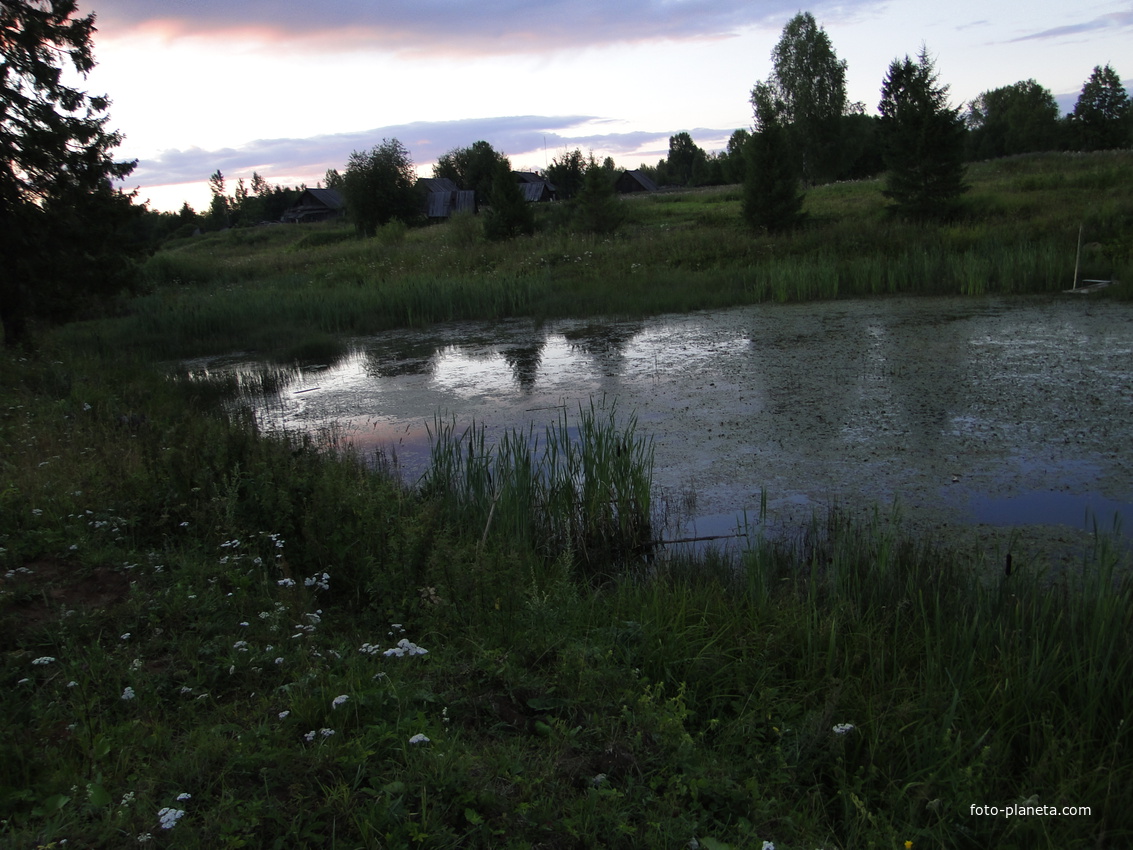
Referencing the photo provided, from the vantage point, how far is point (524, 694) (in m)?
2.31

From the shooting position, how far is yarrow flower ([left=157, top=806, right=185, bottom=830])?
5.32ft

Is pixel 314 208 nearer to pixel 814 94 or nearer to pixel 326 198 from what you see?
pixel 326 198

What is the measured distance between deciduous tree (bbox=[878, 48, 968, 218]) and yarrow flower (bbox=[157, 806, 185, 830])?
1842 cm

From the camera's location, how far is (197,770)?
73.6 inches

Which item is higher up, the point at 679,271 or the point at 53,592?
the point at 679,271

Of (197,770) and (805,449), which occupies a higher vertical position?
(197,770)

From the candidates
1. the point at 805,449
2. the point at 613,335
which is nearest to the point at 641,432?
the point at 805,449

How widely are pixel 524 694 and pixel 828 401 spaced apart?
4613 mm

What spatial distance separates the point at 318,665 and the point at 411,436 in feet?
13.2

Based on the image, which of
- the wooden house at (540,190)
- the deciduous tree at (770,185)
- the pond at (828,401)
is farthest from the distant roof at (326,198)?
the pond at (828,401)

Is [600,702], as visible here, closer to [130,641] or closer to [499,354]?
[130,641]

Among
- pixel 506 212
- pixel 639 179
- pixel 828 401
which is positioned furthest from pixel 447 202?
pixel 828 401

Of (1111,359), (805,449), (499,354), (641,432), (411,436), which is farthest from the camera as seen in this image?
(499,354)

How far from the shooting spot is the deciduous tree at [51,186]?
934 cm
